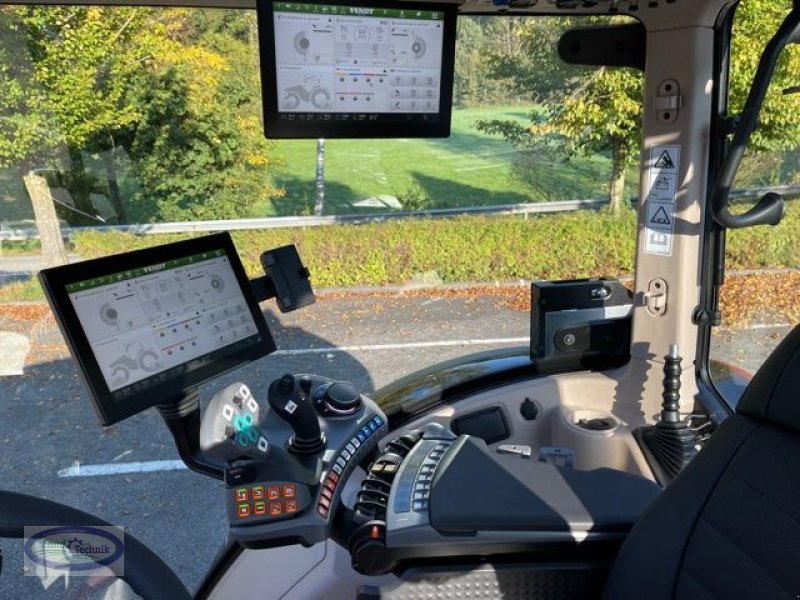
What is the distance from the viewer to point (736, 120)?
1848mm

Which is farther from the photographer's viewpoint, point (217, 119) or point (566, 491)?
point (217, 119)

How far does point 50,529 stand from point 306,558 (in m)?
1.01

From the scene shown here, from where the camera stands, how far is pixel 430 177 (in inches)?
188

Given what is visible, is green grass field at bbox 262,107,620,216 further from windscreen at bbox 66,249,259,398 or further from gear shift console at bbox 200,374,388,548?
gear shift console at bbox 200,374,388,548

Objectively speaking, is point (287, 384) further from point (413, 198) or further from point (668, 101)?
point (413, 198)

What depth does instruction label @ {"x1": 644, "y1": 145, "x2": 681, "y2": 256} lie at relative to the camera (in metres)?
1.96

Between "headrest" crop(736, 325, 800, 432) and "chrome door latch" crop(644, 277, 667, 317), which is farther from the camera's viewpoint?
"chrome door latch" crop(644, 277, 667, 317)

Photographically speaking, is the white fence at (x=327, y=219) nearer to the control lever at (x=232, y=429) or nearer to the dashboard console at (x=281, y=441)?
the dashboard console at (x=281, y=441)

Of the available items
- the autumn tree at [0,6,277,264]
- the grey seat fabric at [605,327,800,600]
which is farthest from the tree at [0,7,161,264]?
the grey seat fabric at [605,327,800,600]

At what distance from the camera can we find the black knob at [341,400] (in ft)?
4.77

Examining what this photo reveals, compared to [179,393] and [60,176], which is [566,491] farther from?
[60,176]

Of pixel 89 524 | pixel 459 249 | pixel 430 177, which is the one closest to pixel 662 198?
pixel 89 524

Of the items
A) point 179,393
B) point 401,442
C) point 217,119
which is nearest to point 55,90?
point 217,119

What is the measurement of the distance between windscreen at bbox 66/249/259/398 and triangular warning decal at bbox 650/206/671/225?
1.27 meters
